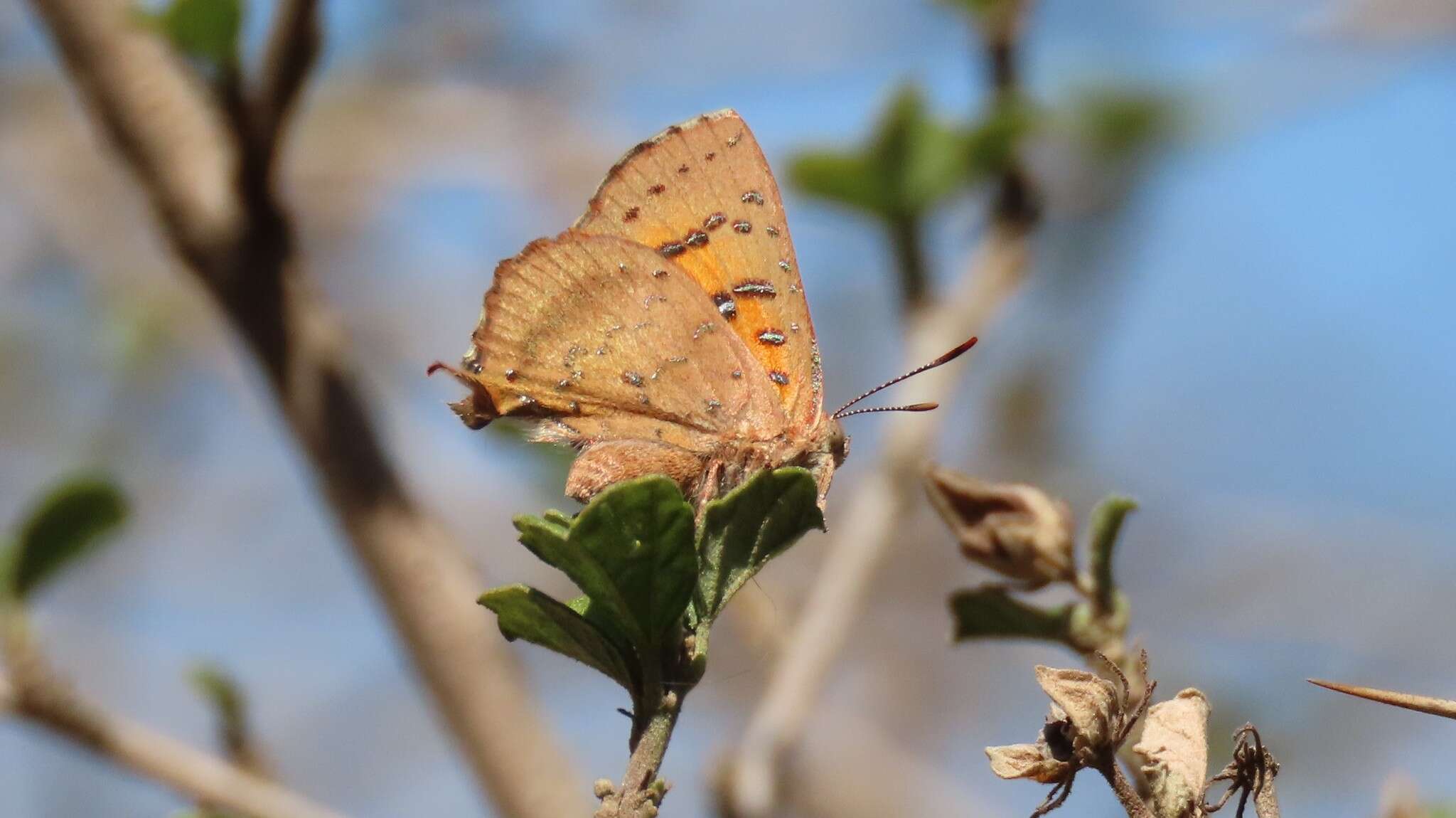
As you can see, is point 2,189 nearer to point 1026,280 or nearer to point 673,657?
point 1026,280

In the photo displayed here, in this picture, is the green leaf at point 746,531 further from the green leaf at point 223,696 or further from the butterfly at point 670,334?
the green leaf at point 223,696

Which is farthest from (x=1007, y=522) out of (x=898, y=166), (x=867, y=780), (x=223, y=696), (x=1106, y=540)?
(x=867, y=780)

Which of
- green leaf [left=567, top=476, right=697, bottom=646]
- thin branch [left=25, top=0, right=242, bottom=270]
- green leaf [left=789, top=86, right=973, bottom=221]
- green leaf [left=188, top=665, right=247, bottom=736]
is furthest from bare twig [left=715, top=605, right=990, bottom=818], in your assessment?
green leaf [left=567, top=476, right=697, bottom=646]

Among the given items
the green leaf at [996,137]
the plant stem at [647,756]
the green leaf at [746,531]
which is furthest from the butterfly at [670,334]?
the plant stem at [647,756]

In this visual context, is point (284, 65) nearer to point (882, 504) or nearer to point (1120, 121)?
point (882, 504)

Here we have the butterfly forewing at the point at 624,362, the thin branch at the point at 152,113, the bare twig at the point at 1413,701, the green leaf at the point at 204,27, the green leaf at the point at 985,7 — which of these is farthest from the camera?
the green leaf at the point at 985,7

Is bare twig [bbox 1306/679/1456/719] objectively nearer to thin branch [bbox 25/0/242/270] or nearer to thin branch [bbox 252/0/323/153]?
thin branch [bbox 252/0/323/153]
